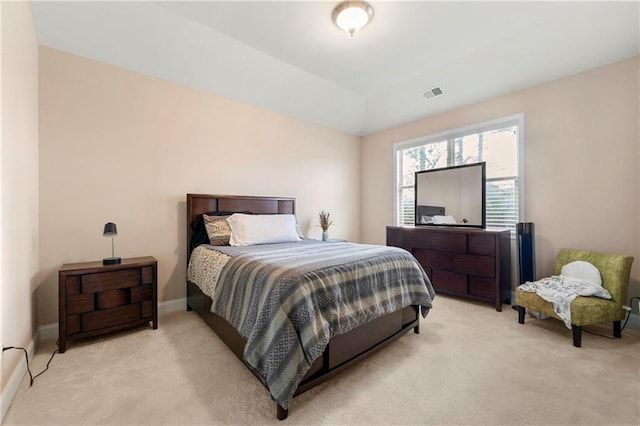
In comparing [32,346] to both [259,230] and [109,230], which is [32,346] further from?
[259,230]

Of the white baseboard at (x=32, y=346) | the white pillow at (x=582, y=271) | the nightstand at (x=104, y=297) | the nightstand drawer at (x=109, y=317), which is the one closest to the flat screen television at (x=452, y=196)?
the white pillow at (x=582, y=271)

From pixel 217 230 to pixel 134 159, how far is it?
1.12m

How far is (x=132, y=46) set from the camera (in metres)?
2.63

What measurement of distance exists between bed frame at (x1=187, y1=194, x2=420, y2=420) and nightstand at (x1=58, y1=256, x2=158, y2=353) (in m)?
0.48

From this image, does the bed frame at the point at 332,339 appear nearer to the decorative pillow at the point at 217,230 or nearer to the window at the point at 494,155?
the decorative pillow at the point at 217,230

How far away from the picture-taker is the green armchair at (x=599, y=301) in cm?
216

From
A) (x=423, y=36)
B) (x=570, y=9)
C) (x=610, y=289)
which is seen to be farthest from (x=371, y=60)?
(x=610, y=289)

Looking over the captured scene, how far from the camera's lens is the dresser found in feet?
10.00

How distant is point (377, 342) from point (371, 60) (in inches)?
120

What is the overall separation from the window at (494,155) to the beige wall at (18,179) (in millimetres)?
4360

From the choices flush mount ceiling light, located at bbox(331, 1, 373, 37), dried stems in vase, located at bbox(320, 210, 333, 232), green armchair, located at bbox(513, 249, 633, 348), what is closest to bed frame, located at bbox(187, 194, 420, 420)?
green armchair, located at bbox(513, 249, 633, 348)

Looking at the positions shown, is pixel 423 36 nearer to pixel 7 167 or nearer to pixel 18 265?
pixel 7 167

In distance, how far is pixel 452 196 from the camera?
373 cm

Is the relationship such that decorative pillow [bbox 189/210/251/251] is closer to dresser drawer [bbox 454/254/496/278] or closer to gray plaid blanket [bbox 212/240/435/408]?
gray plaid blanket [bbox 212/240/435/408]
